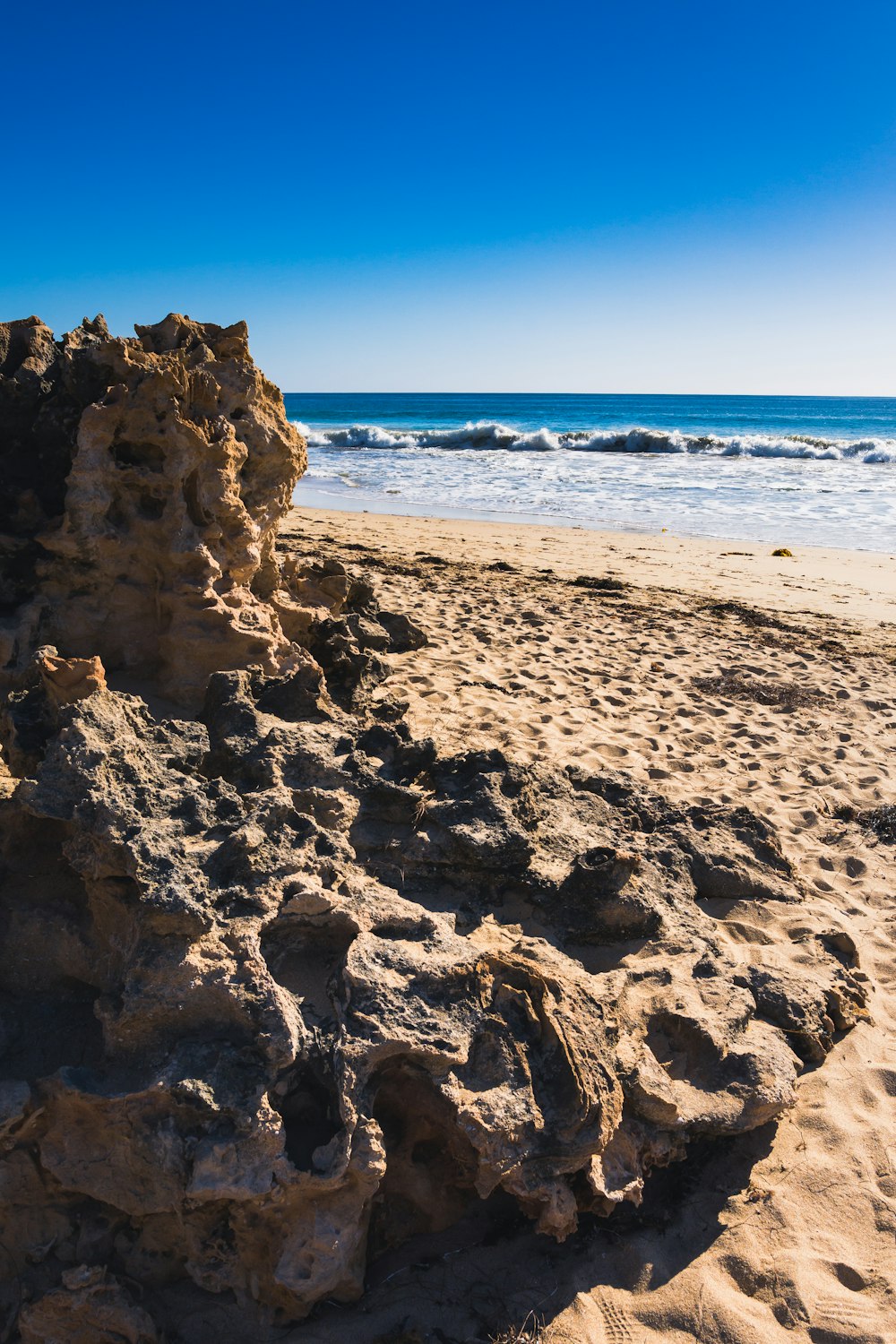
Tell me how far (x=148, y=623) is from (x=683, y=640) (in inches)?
194

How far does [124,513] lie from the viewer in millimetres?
4184

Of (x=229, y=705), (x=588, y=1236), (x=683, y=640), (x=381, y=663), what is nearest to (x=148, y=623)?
(x=229, y=705)

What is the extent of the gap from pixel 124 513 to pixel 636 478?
1987cm

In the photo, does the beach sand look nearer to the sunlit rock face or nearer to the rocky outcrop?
the rocky outcrop

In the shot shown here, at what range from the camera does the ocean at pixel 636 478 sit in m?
15.4

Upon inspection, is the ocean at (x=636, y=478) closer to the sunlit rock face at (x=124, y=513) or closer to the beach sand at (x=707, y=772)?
the beach sand at (x=707, y=772)

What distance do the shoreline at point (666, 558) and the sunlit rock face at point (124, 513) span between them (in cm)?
616

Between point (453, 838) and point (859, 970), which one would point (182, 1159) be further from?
point (859, 970)

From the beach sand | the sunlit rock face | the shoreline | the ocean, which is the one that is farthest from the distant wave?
the sunlit rock face

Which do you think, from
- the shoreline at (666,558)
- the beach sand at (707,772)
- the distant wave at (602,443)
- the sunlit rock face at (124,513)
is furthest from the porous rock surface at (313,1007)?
the distant wave at (602,443)

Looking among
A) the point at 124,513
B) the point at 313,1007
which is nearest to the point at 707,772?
the point at 313,1007

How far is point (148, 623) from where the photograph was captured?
4.29 m

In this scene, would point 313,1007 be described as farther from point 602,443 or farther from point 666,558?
point 602,443

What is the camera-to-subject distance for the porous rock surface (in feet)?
6.77
